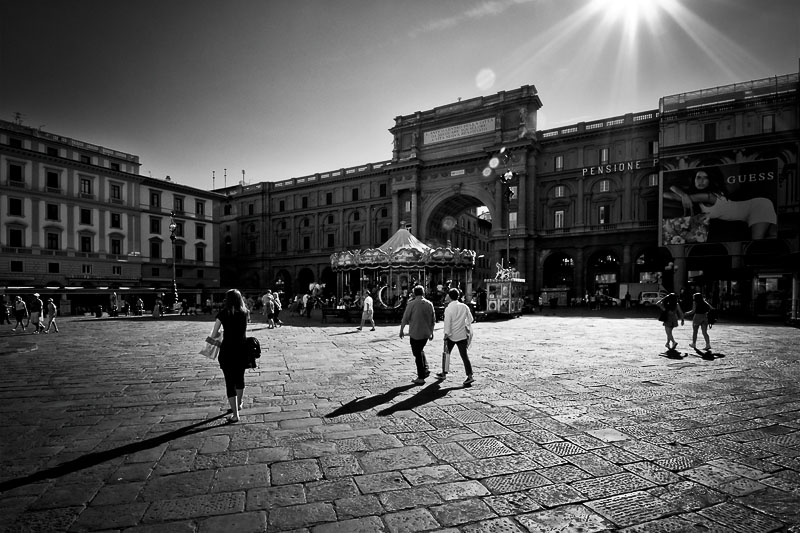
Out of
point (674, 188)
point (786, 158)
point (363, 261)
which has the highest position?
point (786, 158)

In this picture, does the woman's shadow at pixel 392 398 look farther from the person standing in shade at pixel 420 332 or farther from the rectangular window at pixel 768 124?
the rectangular window at pixel 768 124

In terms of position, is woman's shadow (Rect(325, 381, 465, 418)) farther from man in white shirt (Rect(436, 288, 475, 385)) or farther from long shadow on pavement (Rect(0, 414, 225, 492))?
long shadow on pavement (Rect(0, 414, 225, 492))

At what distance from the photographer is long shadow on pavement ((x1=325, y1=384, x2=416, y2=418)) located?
541 centimetres

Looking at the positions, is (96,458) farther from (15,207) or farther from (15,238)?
(15,207)

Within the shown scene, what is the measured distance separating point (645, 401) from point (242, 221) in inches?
2439

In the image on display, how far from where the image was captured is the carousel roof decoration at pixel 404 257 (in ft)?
73.4

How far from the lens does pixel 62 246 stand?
3772cm

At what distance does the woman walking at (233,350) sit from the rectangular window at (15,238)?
4264 cm

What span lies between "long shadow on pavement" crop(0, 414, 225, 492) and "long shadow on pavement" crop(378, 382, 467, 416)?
7.16 ft

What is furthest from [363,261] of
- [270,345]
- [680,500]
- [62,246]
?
[62,246]

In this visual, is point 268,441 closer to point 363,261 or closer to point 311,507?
point 311,507

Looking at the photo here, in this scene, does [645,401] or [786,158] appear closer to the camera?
[645,401]

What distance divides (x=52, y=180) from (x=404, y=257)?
35.7 meters

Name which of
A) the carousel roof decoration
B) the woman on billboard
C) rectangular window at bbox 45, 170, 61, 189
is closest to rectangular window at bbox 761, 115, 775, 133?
the woman on billboard
